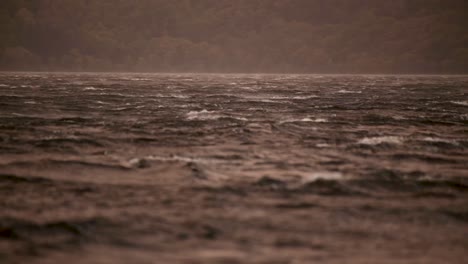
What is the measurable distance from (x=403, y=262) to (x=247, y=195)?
178 inches

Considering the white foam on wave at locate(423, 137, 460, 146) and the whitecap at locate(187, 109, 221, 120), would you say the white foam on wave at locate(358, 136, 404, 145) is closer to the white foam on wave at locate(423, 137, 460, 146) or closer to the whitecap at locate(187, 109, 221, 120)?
the white foam on wave at locate(423, 137, 460, 146)

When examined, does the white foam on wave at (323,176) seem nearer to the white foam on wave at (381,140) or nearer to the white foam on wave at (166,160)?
the white foam on wave at (166,160)

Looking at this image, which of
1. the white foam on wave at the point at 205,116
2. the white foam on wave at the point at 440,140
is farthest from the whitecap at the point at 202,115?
the white foam on wave at the point at 440,140

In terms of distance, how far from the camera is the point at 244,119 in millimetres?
29094

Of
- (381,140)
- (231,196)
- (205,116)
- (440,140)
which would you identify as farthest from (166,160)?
(205,116)

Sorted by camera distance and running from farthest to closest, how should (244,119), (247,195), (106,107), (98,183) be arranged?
1. (106,107)
2. (244,119)
3. (98,183)
4. (247,195)

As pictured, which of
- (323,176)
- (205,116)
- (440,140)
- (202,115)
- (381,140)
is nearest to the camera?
(323,176)

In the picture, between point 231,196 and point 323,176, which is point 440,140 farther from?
point 231,196

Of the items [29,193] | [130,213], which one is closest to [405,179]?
[130,213]

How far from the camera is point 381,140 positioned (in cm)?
2031

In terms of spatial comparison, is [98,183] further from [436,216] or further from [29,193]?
[436,216]

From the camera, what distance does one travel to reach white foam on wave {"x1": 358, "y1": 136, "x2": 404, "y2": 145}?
1978 cm

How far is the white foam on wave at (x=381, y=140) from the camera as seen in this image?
1978 cm

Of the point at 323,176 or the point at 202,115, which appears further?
the point at 202,115
